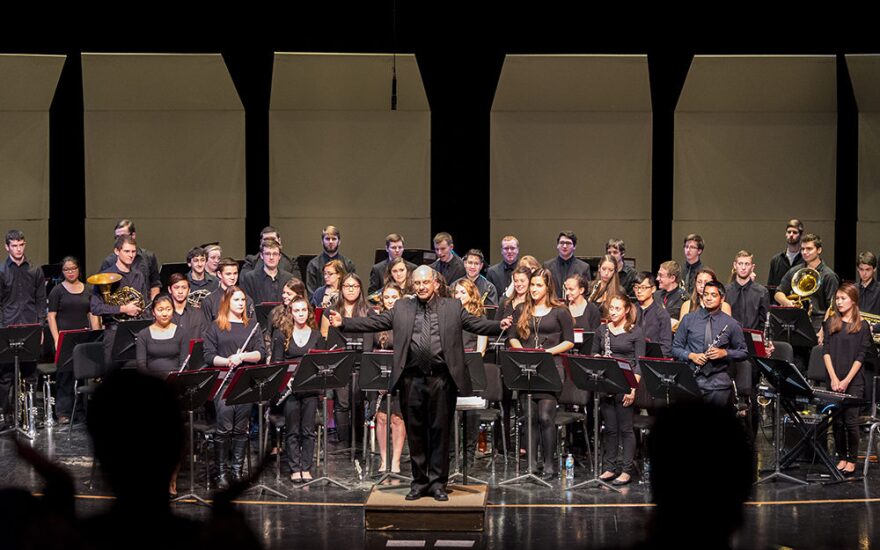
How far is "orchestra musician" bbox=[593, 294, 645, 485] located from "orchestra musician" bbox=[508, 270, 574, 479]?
0.28 m

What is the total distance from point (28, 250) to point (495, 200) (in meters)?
5.56

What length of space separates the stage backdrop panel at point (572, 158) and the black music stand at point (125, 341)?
5.36 meters

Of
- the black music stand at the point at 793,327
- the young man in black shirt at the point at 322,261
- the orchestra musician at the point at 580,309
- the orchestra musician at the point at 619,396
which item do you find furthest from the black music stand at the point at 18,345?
the black music stand at the point at 793,327

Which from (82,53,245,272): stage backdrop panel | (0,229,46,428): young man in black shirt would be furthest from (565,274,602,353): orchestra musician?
(82,53,245,272): stage backdrop panel

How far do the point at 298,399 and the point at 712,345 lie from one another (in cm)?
310

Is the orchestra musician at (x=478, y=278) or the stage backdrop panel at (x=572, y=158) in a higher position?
the stage backdrop panel at (x=572, y=158)

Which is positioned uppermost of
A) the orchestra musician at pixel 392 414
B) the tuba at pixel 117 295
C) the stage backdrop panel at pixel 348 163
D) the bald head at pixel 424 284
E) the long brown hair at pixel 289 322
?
the stage backdrop panel at pixel 348 163

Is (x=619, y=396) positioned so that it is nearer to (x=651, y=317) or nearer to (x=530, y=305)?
(x=651, y=317)

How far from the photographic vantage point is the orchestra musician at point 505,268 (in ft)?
36.5

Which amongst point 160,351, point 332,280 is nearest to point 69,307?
point 160,351

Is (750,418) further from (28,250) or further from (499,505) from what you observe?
(28,250)

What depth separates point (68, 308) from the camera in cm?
1039

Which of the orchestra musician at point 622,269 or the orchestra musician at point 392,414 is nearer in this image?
the orchestra musician at point 392,414

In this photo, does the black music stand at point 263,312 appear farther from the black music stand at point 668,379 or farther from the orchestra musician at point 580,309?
the black music stand at point 668,379
